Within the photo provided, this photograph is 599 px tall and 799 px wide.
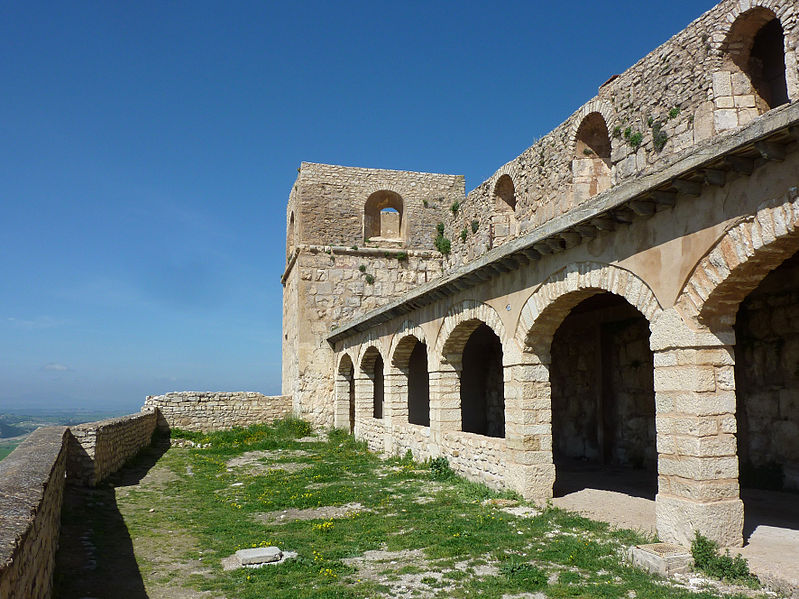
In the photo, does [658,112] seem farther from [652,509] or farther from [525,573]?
[525,573]

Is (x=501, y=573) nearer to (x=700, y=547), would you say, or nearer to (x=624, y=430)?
(x=700, y=547)

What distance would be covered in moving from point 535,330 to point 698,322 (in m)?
2.81

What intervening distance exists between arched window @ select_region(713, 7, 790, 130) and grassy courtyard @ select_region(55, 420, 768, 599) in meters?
5.72

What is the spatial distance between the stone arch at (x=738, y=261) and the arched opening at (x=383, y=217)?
15.5 m

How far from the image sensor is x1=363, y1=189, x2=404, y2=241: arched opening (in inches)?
820

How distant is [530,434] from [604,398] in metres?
3.96

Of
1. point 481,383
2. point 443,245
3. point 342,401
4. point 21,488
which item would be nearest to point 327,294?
point 342,401

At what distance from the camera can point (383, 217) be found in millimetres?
21672

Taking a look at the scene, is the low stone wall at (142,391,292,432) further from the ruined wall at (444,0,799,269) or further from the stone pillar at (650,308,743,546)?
the stone pillar at (650,308,743,546)

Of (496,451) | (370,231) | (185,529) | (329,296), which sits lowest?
(185,529)

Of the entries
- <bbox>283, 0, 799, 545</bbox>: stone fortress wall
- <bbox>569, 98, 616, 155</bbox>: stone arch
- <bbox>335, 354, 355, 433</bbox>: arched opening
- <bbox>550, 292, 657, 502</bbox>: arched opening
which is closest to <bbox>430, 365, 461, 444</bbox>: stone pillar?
<bbox>283, 0, 799, 545</bbox>: stone fortress wall

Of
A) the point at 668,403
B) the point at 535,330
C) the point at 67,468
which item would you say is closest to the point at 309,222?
the point at 67,468

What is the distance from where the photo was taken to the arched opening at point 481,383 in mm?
16297

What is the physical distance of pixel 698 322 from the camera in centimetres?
561
